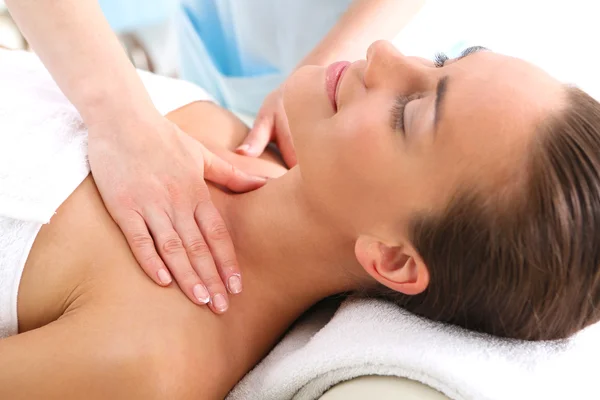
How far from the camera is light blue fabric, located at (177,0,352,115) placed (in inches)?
52.6

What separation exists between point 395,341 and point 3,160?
60 centimetres

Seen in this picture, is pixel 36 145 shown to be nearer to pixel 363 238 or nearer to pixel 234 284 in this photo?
pixel 234 284

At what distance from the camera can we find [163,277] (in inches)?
31.9

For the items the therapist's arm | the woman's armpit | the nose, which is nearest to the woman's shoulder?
the woman's armpit

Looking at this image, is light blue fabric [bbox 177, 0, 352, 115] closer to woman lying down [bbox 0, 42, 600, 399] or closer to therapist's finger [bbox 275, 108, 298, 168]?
therapist's finger [bbox 275, 108, 298, 168]

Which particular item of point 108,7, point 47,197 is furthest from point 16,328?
point 108,7

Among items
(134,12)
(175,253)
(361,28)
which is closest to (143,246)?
(175,253)

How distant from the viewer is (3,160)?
2.73 ft

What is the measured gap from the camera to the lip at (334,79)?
0.87 meters

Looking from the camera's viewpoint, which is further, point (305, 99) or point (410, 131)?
point (305, 99)

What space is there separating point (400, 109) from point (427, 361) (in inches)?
12.8

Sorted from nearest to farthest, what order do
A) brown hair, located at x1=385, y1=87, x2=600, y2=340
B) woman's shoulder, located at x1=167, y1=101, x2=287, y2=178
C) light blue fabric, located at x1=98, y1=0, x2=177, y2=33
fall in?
1. brown hair, located at x1=385, y1=87, x2=600, y2=340
2. woman's shoulder, located at x1=167, y1=101, x2=287, y2=178
3. light blue fabric, located at x1=98, y1=0, x2=177, y2=33

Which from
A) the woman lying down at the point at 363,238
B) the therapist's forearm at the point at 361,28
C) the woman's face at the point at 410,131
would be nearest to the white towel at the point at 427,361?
the woman lying down at the point at 363,238

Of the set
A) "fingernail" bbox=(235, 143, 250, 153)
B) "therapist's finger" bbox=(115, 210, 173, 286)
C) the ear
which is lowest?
"therapist's finger" bbox=(115, 210, 173, 286)
